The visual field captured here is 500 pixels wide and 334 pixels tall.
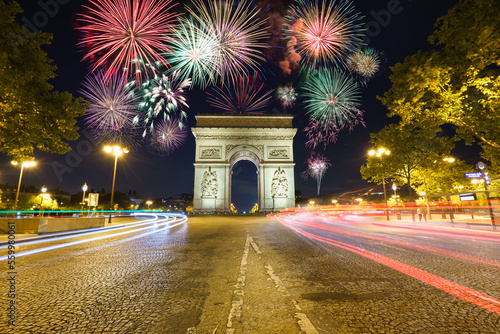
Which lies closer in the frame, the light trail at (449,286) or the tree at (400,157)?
the light trail at (449,286)

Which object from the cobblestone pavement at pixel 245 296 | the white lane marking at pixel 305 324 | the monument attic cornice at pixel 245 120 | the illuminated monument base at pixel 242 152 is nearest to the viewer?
the white lane marking at pixel 305 324

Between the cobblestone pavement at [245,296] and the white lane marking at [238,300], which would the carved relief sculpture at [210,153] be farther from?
the white lane marking at [238,300]

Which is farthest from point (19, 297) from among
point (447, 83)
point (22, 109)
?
point (447, 83)

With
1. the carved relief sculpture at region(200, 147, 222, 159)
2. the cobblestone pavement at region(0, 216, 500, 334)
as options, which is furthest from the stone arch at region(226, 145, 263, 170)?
the cobblestone pavement at region(0, 216, 500, 334)

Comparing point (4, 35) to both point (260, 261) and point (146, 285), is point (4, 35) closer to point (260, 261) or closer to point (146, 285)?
point (146, 285)

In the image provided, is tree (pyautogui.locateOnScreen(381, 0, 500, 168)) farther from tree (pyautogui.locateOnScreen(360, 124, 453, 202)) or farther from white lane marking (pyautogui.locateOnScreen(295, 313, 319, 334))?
white lane marking (pyautogui.locateOnScreen(295, 313, 319, 334))

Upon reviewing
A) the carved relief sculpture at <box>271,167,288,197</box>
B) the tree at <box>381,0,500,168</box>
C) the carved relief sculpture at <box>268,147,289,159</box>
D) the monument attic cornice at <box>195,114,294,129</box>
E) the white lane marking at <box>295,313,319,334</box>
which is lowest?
the white lane marking at <box>295,313,319,334</box>

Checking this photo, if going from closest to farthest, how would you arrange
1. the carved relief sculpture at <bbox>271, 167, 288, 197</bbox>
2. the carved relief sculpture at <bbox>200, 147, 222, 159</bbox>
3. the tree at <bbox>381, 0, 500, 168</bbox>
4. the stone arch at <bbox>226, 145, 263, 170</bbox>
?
the tree at <bbox>381, 0, 500, 168</bbox>, the carved relief sculpture at <bbox>271, 167, 288, 197</bbox>, the carved relief sculpture at <bbox>200, 147, 222, 159</bbox>, the stone arch at <bbox>226, 145, 263, 170</bbox>

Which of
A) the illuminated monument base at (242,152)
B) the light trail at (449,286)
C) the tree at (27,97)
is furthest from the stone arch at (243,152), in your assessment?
the light trail at (449,286)
